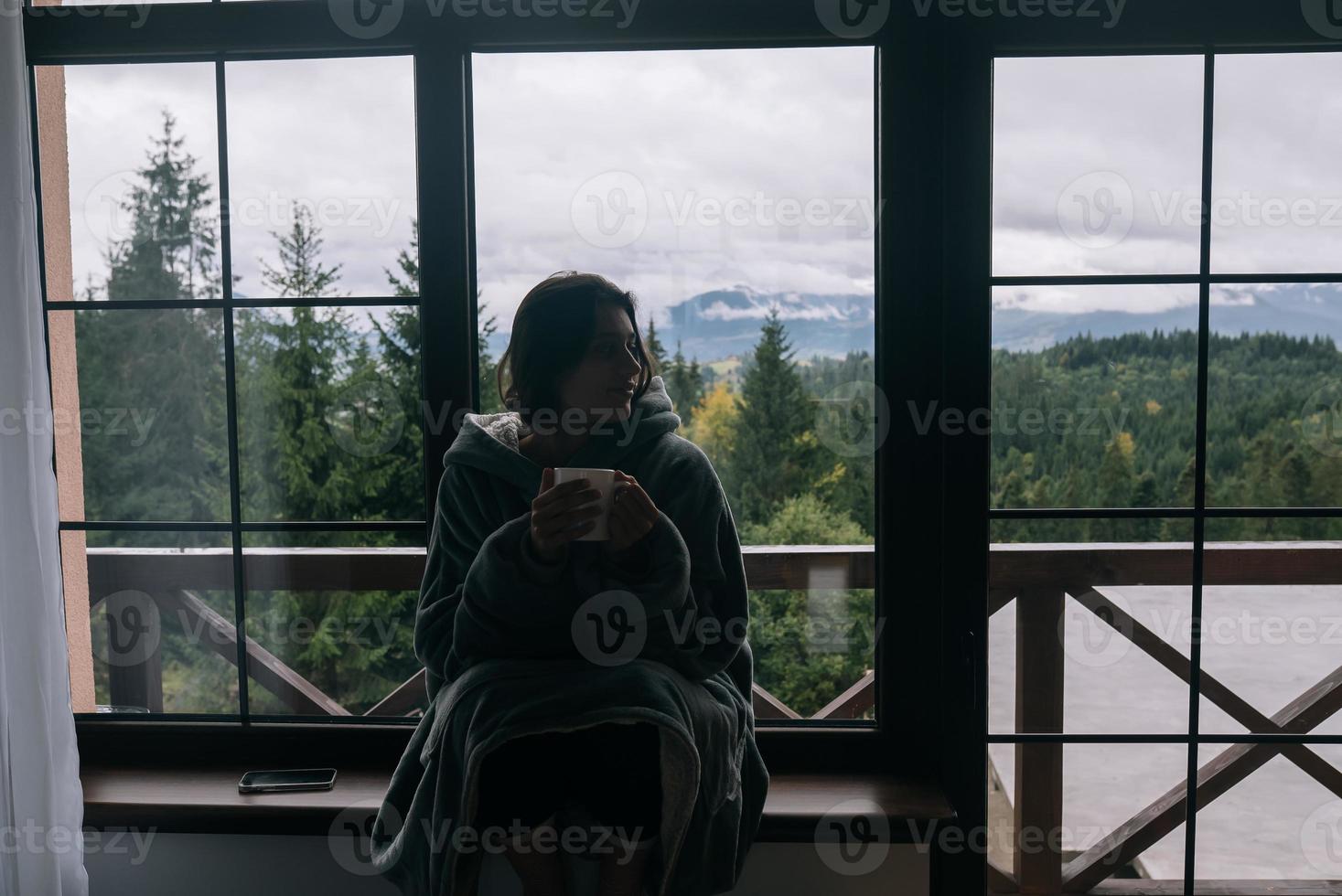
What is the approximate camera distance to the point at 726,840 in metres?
1.37

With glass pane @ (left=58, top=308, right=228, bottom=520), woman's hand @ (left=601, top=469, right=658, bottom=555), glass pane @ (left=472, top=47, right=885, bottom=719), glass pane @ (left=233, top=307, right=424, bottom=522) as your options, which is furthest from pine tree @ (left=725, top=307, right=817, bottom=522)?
glass pane @ (left=58, top=308, right=228, bottom=520)

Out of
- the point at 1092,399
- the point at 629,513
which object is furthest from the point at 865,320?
the point at 629,513

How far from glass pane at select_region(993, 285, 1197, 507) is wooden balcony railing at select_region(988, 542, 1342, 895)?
121mm

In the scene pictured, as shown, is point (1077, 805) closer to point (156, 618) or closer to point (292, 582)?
point (292, 582)

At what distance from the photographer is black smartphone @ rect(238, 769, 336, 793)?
5.42 ft

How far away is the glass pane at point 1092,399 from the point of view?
1.67 m

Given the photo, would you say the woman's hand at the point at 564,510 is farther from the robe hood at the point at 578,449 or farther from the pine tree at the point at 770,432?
the pine tree at the point at 770,432

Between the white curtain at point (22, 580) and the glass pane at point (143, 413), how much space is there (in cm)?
26

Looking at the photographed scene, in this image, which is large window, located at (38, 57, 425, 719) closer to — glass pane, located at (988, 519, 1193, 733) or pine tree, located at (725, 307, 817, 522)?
pine tree, located at (725, 307, 817, 522)

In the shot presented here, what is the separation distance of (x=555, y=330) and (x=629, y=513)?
0.35 m

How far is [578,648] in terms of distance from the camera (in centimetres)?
136

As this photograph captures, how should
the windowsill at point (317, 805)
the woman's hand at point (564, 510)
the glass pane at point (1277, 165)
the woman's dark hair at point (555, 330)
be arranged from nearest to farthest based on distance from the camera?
1. the woman's hand at point (564, 510)
2. the woman's dark hair at point (555, 330)
3. the windowsill at point (317, 805)
4. the glass pane at point (1277, 165)

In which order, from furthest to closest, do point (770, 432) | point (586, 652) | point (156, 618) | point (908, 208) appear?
point (156, 618) < point (770, 432) < point (908, 208) < point (586, 652)

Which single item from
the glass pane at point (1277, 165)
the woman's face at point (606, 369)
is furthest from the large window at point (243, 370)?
the glass pane at point (1277, 165)
